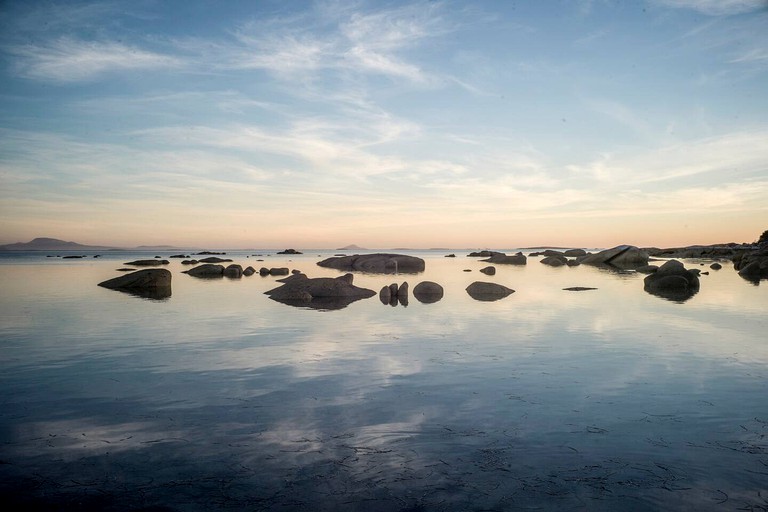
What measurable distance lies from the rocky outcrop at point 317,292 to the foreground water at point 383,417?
30.1 ft

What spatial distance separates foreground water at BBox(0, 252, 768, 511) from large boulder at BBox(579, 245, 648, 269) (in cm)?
5971

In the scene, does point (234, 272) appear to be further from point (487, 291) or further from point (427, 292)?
point (487, 291)

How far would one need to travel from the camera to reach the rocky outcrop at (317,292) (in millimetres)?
25906

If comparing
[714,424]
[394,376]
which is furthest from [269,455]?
[714,424]

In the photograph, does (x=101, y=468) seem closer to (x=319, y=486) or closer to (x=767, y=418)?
(x=319, y=486)

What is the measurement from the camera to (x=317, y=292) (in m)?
27.2

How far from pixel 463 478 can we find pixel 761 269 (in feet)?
173

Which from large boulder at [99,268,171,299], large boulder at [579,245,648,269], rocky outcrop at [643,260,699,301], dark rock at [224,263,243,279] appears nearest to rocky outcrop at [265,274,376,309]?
large boulder at [99,268,171,299]

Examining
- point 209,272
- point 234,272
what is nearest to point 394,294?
point 234,272

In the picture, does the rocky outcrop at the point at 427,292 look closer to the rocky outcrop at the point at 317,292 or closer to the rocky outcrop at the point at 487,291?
the rocky outcrop at the point at 487,291

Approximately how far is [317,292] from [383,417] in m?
19.7

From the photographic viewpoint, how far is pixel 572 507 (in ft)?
16.6

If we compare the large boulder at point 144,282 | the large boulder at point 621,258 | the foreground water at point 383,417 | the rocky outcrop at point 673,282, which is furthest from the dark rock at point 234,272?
the large boulder at point 621,258

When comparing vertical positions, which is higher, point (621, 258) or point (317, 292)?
point (621, 258)
